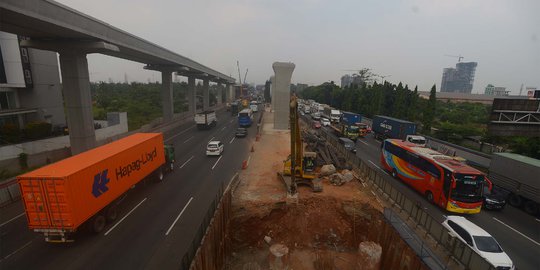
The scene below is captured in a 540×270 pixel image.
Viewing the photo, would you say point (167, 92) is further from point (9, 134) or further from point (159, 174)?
point (159, 174)

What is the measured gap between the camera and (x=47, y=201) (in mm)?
12078

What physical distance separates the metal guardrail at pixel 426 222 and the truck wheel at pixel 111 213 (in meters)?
19.5

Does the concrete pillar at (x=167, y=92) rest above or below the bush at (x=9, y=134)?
above

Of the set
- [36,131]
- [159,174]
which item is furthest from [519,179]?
[36,131]

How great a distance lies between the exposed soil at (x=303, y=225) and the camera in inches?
612

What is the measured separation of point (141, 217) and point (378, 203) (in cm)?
1735

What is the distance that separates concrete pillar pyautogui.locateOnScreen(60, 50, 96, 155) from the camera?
2427 cm

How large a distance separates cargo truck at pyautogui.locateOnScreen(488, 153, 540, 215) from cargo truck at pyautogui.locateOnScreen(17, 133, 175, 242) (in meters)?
30.0

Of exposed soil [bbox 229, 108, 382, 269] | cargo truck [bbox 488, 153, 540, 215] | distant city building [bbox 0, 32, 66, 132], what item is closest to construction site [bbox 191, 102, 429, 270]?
exposed soil [bbox 229, 108, 382, 269]

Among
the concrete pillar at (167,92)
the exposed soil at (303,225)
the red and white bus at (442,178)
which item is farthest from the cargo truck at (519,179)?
the concrete pillar at (167,92)

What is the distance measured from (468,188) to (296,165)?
12.4m

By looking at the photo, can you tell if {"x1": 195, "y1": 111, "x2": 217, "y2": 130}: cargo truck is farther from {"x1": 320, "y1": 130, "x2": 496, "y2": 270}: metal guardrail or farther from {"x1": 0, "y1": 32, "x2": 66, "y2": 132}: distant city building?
{"x1": 320, "y1": 130, "x2": 496, "y2": 270}: metal guardrail

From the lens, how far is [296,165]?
2064 centimetres

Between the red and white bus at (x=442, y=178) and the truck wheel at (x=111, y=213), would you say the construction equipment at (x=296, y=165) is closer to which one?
the red and white bus at (x=442, y=178)
